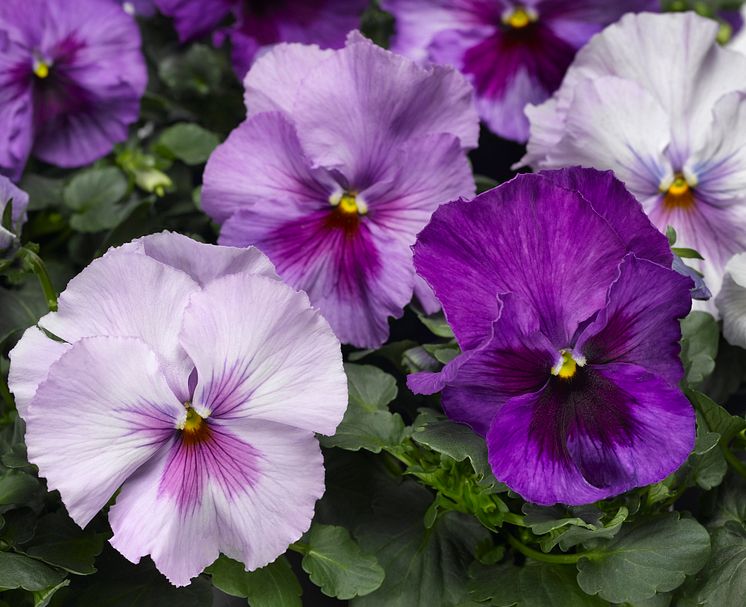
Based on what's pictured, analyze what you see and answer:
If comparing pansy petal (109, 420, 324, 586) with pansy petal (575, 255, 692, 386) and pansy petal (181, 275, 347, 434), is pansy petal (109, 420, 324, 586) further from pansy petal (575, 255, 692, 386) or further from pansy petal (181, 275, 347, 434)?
pansy petal (575, 255, 692, 386)

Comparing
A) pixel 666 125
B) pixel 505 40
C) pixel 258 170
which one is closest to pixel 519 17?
pixel 505 40

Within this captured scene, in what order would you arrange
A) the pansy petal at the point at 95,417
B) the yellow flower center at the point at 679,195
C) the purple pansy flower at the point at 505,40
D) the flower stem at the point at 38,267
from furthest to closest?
the purple pansy flower at the point at 505,40 < the yellow flower center at the point at 679,195 < the flower stem at the point at 38,267 < the pansy petal at the point at 95,417

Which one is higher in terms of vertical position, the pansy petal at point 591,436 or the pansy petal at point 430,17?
the pansy petal at point 430,17

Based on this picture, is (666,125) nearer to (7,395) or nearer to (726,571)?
(726,571)

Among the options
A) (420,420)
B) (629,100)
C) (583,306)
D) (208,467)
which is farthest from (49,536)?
(629,100)

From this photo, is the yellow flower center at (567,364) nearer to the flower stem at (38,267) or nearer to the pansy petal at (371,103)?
the pansy petal at (371,103)

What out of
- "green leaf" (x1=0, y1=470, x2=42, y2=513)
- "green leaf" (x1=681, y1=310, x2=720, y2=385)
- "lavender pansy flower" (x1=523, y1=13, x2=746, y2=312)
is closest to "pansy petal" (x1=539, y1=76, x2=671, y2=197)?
"lavender pansy flower" (x1=523, y1=13, x2=746, y2=312)

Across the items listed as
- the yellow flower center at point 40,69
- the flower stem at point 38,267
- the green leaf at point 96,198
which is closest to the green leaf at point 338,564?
the flower stem at point 38,267
